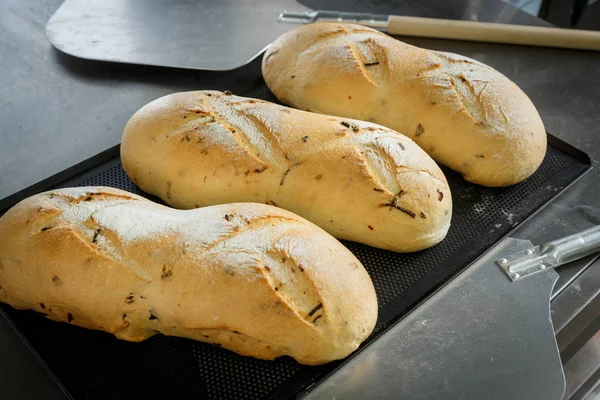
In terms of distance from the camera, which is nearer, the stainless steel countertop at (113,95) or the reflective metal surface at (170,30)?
the stainless steel countertop at (113,95)

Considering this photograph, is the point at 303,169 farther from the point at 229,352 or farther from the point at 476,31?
the point at 476,31

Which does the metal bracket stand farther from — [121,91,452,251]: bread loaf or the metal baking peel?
[121,91,452,251]: bread loaf

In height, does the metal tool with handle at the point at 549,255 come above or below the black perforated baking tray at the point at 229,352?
above

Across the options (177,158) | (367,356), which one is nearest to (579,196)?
(367,356)

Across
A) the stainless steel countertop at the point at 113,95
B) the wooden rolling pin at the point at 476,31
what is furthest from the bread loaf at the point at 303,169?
the wooden rolling pin at the point at 476,31

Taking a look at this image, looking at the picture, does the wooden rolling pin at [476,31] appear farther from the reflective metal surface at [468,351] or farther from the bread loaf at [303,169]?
the reflective metal surface at [468,351]

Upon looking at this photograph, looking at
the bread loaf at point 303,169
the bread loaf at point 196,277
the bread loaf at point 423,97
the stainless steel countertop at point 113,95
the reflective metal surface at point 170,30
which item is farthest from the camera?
the reflective metal surface at point 170,30
